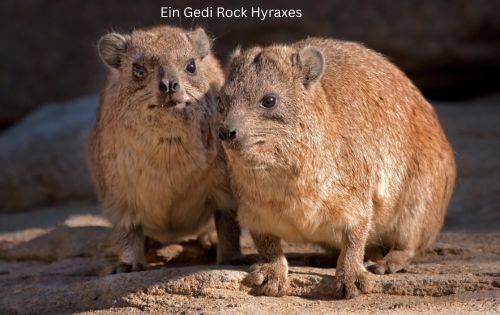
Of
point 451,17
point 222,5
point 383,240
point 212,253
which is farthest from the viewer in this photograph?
point 222,5

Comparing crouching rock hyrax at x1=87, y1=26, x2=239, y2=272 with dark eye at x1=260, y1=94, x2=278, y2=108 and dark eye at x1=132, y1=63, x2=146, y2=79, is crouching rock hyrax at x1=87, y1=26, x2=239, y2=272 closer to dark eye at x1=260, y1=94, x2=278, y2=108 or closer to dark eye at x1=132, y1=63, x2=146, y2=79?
dark eye at x1=132, y1=63, x2=146, y2=79

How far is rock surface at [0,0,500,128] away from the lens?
12727 millimetres

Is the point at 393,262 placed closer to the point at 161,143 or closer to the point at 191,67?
the point at 161,143

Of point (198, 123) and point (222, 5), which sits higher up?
point (222, 5)

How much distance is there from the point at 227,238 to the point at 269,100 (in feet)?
5.05

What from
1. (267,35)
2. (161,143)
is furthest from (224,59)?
(161,143)

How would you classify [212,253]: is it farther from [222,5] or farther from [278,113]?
[222,5]

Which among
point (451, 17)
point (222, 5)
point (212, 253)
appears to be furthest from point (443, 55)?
point (212, 253)

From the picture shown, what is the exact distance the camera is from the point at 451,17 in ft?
41.5

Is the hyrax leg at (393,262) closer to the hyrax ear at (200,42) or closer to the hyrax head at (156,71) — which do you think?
the hyrax head at (156,71)

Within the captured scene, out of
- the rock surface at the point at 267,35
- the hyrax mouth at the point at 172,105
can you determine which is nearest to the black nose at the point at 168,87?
the hyrax mouth at the point at 172,105

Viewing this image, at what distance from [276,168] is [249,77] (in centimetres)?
65

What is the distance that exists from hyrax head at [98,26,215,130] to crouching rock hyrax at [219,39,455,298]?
54 centimetres

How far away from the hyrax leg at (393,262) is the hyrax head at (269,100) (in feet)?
3.99
